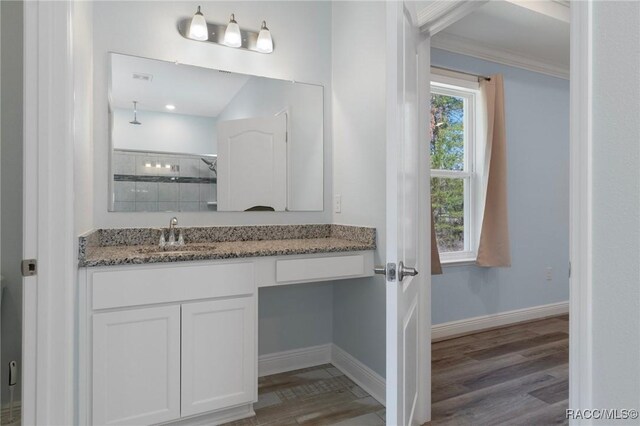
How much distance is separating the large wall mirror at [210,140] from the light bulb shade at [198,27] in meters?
0.20

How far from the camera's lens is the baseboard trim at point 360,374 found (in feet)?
7.08

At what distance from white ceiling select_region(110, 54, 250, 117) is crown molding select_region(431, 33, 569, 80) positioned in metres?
1.72

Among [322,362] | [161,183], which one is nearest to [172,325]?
[161,183]

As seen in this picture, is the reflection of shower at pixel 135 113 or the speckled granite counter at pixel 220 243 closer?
the speckled granite counter at pixel 220 243

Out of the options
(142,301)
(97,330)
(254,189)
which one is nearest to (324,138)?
(254,189)

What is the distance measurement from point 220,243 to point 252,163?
0.58 metres

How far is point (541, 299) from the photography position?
3754mm

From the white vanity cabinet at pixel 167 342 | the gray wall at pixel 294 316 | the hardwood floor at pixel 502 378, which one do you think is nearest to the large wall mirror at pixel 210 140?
the gray wall at pixel 294 316

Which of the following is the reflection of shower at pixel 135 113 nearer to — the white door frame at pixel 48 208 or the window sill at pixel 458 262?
the white door frame at pixel 48 208

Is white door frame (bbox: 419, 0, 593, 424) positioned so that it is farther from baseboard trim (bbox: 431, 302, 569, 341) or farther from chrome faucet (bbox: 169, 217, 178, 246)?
baseboard trim (bbox: 431, 302, 569, 341)

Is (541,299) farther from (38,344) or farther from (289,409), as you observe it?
(38,344)

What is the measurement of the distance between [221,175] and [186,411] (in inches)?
53.4

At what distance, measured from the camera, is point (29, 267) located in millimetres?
1323

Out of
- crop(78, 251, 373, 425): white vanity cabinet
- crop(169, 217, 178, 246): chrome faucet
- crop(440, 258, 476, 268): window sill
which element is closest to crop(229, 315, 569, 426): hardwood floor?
crop(78, 251, 373, 425): white vanity cabinet
